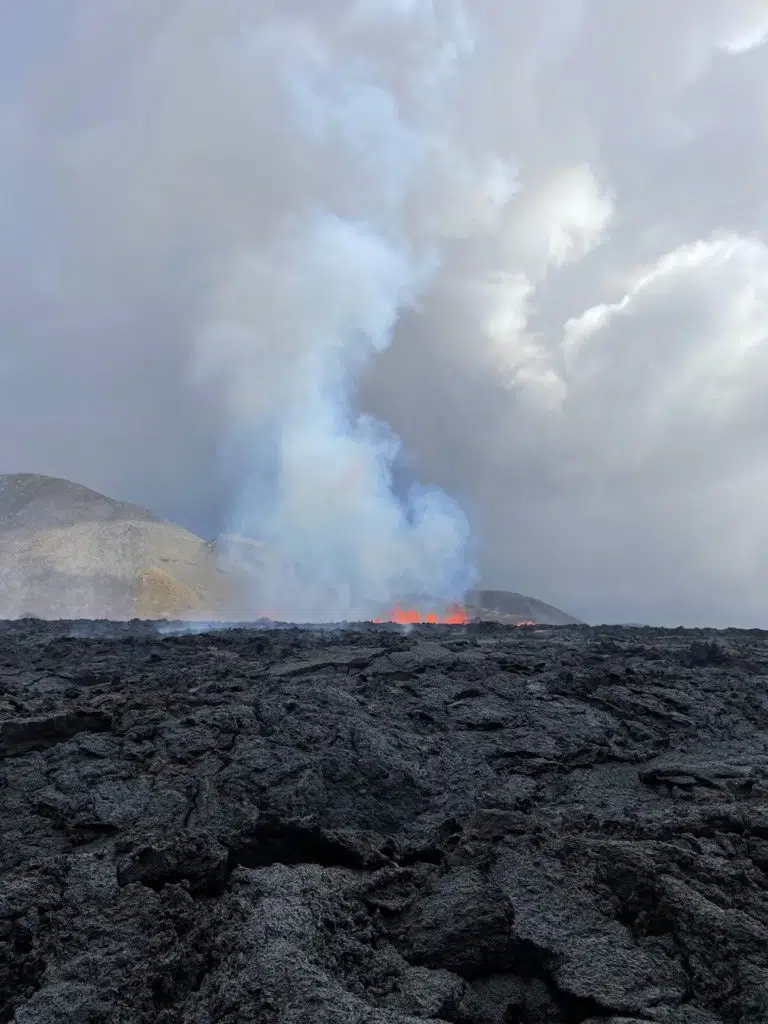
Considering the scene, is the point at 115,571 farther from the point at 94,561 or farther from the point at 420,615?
the point at 420,615

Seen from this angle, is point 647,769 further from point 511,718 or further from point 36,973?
point 36,973

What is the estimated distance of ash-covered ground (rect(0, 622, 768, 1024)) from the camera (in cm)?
483

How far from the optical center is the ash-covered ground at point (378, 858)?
4832mm

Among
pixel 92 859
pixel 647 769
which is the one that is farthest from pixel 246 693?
pixel 647 769

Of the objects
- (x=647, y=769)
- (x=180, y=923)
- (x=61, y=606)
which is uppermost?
(x=61, y=606)

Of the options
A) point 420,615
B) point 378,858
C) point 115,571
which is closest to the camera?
point 378,858

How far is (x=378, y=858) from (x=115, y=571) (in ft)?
348

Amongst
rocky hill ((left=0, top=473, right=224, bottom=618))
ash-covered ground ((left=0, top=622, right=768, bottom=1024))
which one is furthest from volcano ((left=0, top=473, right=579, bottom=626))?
ash-covered ground ((left=0, top=622, right=768, bottom=1024))

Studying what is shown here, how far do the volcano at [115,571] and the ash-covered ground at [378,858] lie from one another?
70.4 metres

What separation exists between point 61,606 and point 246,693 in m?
91.5

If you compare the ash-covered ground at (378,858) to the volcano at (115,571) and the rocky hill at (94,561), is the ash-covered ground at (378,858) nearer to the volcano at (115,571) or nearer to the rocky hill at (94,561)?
the volcano at (115,571)

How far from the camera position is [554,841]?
6.67 m

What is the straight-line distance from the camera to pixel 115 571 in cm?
10400

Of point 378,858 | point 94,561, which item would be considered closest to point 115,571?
point 94,561
